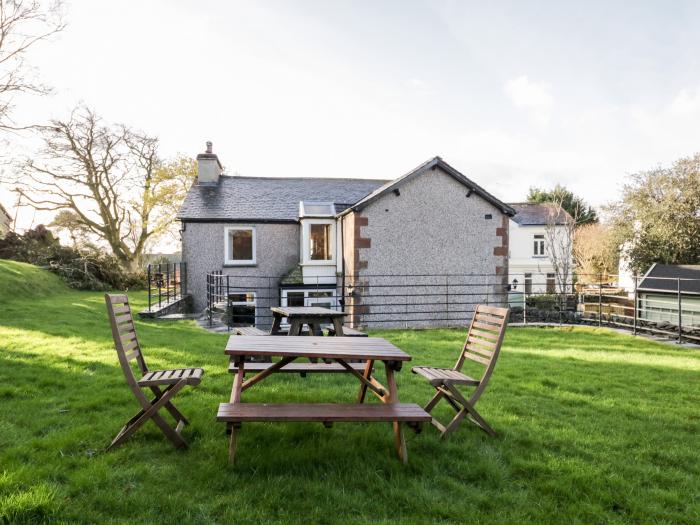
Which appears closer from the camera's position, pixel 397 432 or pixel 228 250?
pixel 397 432

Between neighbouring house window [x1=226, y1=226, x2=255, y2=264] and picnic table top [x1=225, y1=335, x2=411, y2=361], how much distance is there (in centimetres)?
1358

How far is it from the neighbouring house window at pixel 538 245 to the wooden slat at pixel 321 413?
117 feet

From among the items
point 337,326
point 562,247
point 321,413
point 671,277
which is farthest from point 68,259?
point 562,247

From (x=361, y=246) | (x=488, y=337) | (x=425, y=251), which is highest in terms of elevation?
(x=361, y=246)

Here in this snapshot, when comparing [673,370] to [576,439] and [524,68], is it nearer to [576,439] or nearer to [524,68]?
[576,439]

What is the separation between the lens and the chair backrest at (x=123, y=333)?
11.1 ft

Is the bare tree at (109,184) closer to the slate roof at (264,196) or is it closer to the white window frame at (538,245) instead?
the slate roof at (264,196)

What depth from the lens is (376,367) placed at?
262 inches

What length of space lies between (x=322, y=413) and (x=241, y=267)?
1460cm

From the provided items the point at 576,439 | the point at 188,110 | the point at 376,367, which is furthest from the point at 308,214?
the point at 576,439

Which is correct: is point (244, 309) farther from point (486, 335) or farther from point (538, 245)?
point (538, 245)

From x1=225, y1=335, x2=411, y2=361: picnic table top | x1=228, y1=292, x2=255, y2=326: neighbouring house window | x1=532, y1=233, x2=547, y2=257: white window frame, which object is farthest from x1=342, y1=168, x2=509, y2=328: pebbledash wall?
x1=532, y1=233, x2=547, y2=257: white window frame

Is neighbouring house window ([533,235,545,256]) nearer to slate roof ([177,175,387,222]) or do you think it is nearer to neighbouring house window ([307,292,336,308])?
slate roof ([177,175,387,222])

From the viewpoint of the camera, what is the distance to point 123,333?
3707 mm
